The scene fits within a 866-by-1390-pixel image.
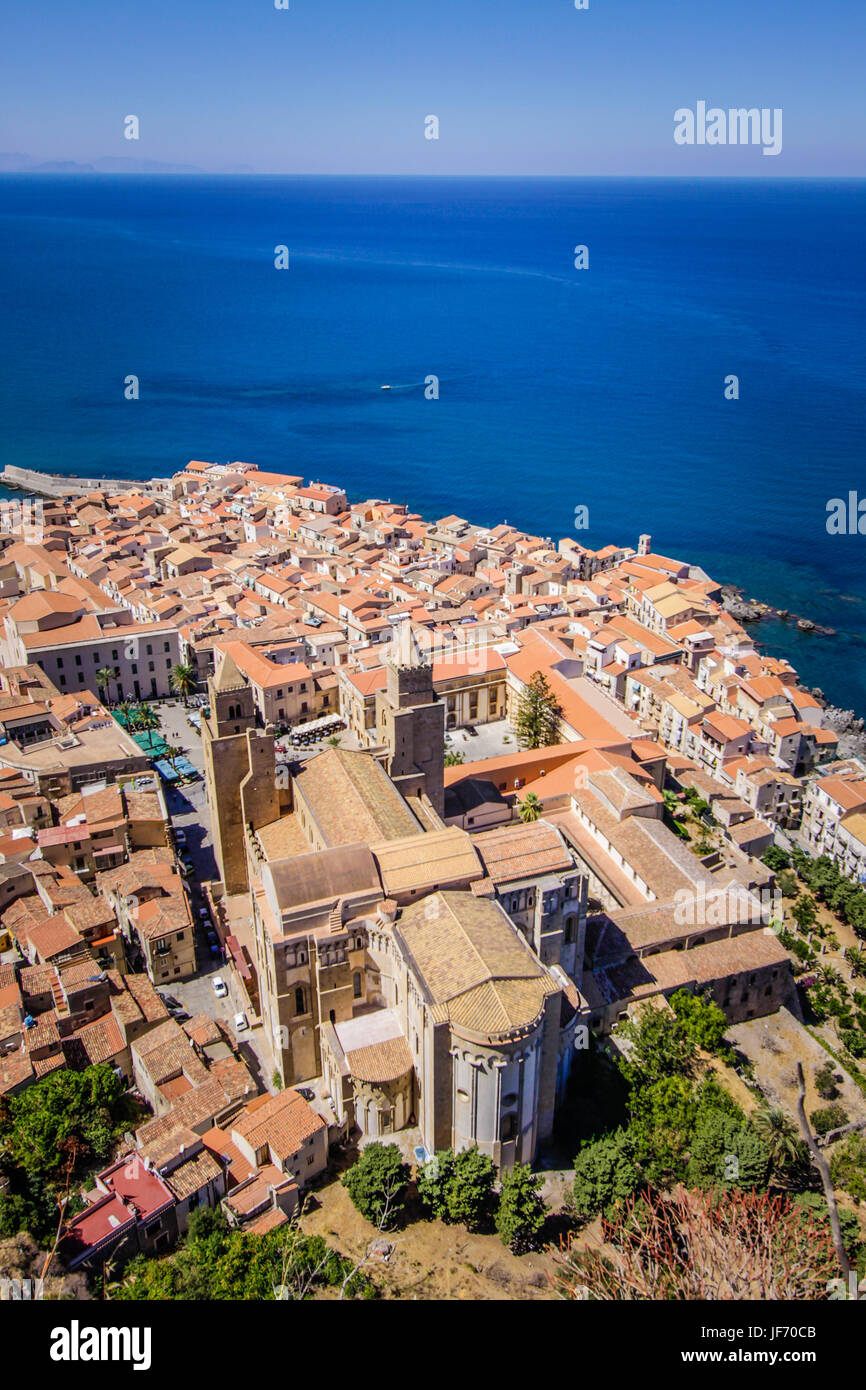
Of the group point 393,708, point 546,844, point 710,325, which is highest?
point 710,325

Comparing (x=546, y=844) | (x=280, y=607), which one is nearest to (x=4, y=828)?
(x=546, y=844)

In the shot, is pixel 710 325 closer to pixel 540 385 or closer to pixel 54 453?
pixel 540 385

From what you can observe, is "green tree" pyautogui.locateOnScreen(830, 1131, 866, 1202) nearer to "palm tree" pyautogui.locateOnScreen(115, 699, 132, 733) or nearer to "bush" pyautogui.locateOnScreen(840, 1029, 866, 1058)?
"bush" pyautogui.locateOnScreen(840, 1029, 866, 1058)

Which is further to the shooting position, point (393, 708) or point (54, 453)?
point (54, 453)

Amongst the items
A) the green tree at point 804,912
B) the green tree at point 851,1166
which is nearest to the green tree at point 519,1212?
the green tree at point 851,1166

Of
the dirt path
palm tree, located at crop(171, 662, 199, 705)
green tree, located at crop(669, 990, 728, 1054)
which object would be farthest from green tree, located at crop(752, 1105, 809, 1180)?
palm tree, located at crop(171, 662, 199, 705)

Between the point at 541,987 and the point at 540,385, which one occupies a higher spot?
the point at 540,385
